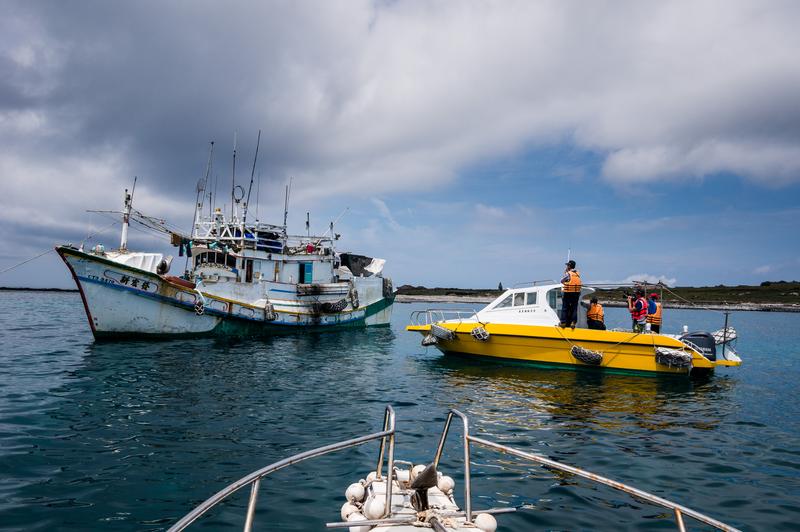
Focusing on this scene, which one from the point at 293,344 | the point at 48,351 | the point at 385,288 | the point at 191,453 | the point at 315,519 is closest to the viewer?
the point at 315,519

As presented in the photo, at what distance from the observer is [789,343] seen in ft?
101

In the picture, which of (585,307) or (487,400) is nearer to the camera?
(487,400)

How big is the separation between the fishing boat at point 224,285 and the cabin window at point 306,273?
60 mm

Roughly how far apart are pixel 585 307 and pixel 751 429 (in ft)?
26.4

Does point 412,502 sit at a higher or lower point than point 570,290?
lower

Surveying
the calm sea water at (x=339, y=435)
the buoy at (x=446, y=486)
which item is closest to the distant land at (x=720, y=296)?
the calm sea water at (x=339, y=435)

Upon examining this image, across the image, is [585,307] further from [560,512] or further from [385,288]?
[385,288]

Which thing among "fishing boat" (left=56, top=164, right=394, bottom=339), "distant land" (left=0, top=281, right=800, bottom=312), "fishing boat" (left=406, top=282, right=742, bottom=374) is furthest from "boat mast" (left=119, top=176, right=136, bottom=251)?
"distant land" (left=0, top=281, right=800, bottom=312)

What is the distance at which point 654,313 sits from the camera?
53.6ft

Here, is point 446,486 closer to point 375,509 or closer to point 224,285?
point 375,509

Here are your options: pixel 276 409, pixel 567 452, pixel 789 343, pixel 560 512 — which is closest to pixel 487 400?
pixel 567 452

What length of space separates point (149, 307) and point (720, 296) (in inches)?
4783

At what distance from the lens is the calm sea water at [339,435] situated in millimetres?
5773

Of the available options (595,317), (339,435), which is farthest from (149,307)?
(595,317)
